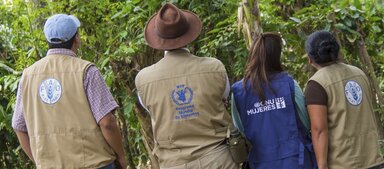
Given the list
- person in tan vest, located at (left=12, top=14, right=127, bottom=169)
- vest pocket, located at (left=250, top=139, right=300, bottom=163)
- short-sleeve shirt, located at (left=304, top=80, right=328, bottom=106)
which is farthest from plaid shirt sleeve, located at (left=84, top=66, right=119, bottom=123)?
short-sleeve shirt, located at (left=304, top=80, right=328, bottom=106)

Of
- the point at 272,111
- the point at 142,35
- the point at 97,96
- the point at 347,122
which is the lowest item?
the point at 347,122

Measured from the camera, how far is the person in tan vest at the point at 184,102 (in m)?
3.29

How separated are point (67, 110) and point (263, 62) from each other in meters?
1.22

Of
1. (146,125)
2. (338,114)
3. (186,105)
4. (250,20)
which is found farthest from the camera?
(146,125)

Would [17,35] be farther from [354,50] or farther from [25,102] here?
[354,50]

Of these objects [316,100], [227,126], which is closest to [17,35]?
[227,126]

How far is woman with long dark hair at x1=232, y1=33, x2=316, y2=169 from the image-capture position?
11.1 ft

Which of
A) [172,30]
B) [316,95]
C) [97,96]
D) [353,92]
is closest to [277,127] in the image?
[316,95]

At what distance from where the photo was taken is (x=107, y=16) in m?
4.71

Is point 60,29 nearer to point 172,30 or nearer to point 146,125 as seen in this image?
point 172,30

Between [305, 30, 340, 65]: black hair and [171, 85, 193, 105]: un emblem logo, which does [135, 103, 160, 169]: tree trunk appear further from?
[305, 30, 340, 65]: black hair

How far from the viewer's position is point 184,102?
3.30 metres

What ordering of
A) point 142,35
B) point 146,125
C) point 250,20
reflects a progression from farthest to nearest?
point 146,125, point 142,35, point 250,20

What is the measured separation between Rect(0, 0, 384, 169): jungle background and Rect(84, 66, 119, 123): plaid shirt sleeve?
1.06 metres
